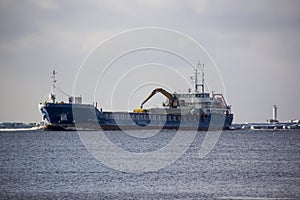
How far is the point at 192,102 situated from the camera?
160875mm

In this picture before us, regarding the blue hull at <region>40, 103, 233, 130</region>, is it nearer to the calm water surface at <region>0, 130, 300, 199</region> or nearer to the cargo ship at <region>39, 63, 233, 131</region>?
the cargo ship at <region>39, 63, 233, 131</region>

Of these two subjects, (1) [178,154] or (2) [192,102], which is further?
(2) [192,102]

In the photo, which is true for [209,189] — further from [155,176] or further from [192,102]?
[192,102]

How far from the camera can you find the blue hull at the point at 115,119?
136 meters

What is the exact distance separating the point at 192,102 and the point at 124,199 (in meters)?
120

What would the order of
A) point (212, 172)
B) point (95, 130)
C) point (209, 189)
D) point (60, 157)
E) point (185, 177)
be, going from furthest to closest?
point (95, 130) < point (60, 157) < point (212, 172) < point (185, 177) < point (209, 189)

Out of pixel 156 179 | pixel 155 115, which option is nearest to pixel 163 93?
pixel 155 115

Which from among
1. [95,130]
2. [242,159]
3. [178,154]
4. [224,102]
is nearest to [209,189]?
[242,159]

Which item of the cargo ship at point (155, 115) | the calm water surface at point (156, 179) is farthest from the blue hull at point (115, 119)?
the calm water surface at point (156, 179)

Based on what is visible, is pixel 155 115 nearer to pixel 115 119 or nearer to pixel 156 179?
pixel 115 119

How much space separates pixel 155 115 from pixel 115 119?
38.4 ft

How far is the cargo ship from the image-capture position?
137 m

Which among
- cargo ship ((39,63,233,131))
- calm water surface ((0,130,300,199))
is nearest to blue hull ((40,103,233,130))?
cargo ship ((39,63,233,131))

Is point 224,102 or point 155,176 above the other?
point 224,102
